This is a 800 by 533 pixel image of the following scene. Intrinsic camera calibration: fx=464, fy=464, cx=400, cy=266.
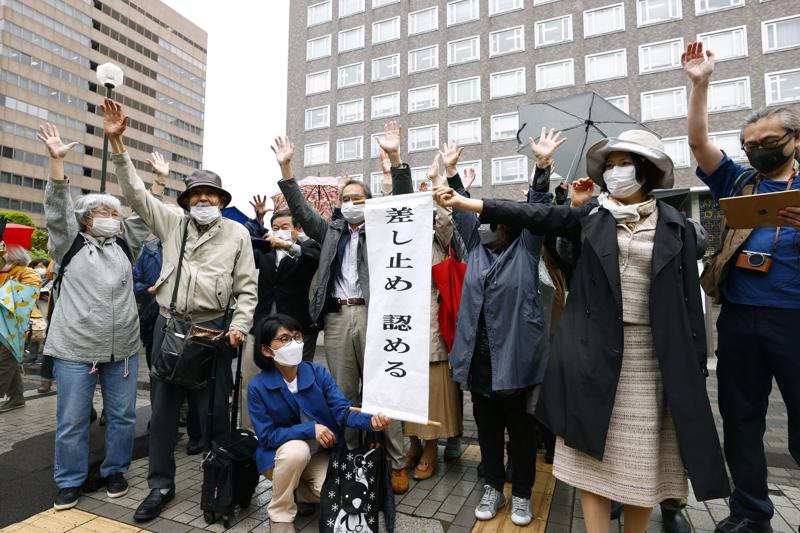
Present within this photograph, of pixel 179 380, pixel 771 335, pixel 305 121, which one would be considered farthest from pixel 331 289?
pixel 305 121

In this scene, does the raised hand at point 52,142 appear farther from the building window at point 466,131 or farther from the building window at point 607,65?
the building window at point 607,65

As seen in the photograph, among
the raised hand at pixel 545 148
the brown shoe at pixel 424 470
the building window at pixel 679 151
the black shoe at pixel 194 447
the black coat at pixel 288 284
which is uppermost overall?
the building window at pixel 679 151

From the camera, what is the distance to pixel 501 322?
311 centimetres

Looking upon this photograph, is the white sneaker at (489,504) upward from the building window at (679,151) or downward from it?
downward

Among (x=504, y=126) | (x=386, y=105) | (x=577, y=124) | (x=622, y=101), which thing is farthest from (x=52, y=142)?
(x=386, y=105)

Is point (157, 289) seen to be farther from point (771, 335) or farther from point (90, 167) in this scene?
point (90, 167)

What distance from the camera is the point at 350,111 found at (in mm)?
34594

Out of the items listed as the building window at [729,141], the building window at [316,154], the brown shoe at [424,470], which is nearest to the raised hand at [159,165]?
the brown shoe at [424,470]

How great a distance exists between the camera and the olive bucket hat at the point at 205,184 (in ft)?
11.8

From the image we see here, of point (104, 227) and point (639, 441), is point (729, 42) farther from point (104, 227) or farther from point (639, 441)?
point (104, 227)

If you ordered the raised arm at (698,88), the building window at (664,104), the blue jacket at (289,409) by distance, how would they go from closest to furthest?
the raised arm at (698,88) < the blue jacket at (289,409) < the building window at (664,104)

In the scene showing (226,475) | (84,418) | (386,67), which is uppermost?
(386,67)

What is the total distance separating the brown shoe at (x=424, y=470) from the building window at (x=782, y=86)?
2866cm

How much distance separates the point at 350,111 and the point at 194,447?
32.9m
